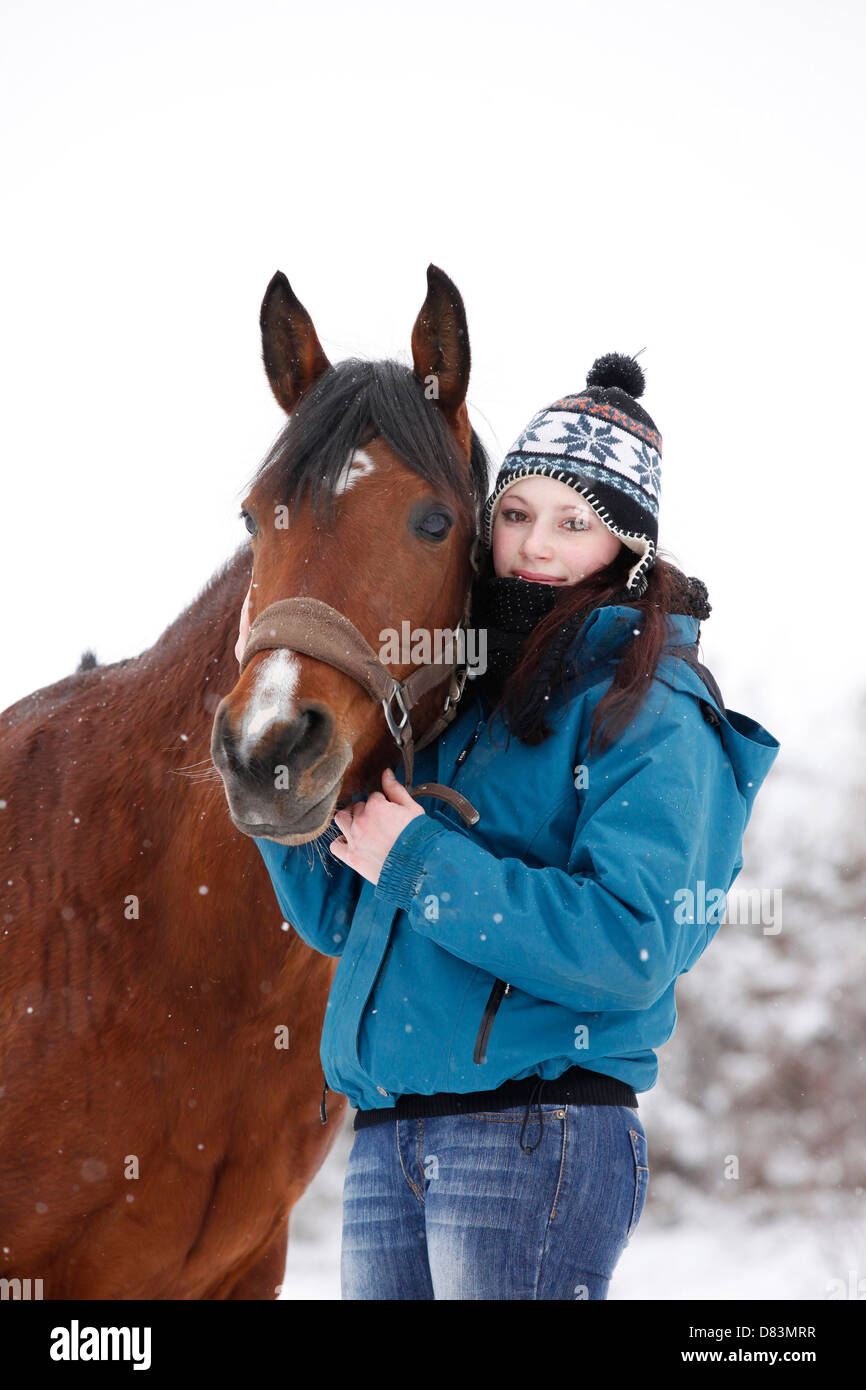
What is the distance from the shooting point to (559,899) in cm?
178

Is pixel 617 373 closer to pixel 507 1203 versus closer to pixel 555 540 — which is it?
pixel 555 540

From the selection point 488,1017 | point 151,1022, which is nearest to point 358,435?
point 488,1017

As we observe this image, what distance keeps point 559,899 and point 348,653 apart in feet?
1.94

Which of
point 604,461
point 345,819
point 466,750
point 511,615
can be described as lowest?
point 345,819

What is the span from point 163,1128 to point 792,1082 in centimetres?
656

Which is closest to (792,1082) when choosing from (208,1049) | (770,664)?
(770,664)

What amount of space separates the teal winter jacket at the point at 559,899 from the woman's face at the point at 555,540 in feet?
0.63

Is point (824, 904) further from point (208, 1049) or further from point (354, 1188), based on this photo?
point (354, 1188)

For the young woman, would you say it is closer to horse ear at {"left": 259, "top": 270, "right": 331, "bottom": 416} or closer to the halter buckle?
the halter buckle

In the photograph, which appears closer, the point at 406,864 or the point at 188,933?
the point at 406,864

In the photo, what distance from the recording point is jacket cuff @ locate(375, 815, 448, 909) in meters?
1.89

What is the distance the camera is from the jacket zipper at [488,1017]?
5.99ft

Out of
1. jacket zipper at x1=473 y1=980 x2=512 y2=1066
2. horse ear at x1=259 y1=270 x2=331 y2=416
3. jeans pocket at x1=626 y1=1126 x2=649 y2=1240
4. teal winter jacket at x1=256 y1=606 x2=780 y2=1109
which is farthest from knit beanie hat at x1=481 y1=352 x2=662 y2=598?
jeans pocket at x1=626 y1=1126 x2=649 y2=1240
